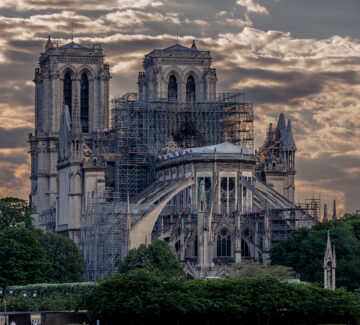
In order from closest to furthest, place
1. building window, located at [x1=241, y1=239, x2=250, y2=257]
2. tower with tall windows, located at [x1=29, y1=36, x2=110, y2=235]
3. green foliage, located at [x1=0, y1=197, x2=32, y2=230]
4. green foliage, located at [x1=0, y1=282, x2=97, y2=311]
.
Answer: green foliage, located at [x1=0, y1=282, x2=97, y2=311]
building window, located at [x1=241, y1=239, x2=250, y2=257]
green foliage, located at [x1=0, y1=197, x2=32, y2=230]
tower with tall windows, located at [x1=29, y1=36, x2=110, y2=235]

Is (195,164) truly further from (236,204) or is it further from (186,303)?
(186,303)

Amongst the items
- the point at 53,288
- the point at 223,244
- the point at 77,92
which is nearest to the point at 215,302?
the point at 53,288

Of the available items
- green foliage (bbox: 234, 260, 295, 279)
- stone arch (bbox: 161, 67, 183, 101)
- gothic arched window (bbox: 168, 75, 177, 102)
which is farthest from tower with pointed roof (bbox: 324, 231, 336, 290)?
gothic arched window (bbox: 168, 75, 177, 102)

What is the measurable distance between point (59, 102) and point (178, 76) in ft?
47.8

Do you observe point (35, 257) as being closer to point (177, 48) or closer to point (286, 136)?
point (286, 136)

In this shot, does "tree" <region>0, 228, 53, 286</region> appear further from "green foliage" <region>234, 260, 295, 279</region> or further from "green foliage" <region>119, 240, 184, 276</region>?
"green foliage" <region>234, 260, 295, 279</region>

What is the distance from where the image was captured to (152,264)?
12594 cm

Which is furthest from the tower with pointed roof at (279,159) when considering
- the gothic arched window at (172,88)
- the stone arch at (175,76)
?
the gothic arched window at (172,88)

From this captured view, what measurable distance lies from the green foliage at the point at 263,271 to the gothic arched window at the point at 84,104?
44.9m

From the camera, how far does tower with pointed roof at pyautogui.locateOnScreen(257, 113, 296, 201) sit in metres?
158

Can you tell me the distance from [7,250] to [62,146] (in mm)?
28484

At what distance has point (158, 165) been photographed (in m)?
153

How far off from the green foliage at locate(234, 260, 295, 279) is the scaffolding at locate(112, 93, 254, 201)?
2413 centimetres

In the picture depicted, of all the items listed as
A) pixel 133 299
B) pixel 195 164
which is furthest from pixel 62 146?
pixel 133 299
